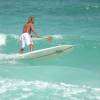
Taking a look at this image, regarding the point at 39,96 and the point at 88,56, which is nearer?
the point at 39,96

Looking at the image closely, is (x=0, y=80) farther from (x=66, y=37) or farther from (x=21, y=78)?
(x=66, y=37)

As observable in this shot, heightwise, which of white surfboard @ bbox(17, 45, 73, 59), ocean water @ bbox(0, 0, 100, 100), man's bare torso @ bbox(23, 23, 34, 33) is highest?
man's bare torso @ bbox(23, 23, 34, 33)

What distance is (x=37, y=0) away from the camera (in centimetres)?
5266

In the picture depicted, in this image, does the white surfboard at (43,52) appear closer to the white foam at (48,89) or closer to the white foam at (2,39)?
the white foam at (48,89)

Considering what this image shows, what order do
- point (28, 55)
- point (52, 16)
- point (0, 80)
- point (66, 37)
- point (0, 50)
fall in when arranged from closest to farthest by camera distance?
point (0, 80) < point (28, 55) < point (0, 50) < point (66, 37) < point (52, 16)

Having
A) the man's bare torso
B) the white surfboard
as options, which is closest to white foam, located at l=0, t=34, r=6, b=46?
the man's bare torso

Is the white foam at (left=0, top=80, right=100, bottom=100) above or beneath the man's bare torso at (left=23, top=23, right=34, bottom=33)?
beneath

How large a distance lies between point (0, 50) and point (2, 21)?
41.2 ft

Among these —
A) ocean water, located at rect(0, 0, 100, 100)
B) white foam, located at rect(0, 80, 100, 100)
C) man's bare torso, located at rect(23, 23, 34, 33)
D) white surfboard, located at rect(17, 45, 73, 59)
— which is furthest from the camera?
man's bare torso, located at rect(23, 23, 34, 33)

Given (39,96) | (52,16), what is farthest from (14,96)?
(52,16)

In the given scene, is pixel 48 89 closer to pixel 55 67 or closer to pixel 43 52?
pixel 43 52

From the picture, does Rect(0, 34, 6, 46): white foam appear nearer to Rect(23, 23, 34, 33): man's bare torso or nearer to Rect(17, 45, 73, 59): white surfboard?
Rect(23, 23, 34, 33): man's bare torso

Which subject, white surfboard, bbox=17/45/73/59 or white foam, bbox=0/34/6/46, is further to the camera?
white foam, bbox=0/34/6/46

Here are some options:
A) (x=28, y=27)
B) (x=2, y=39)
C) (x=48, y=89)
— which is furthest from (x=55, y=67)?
(x=2, y=39)
